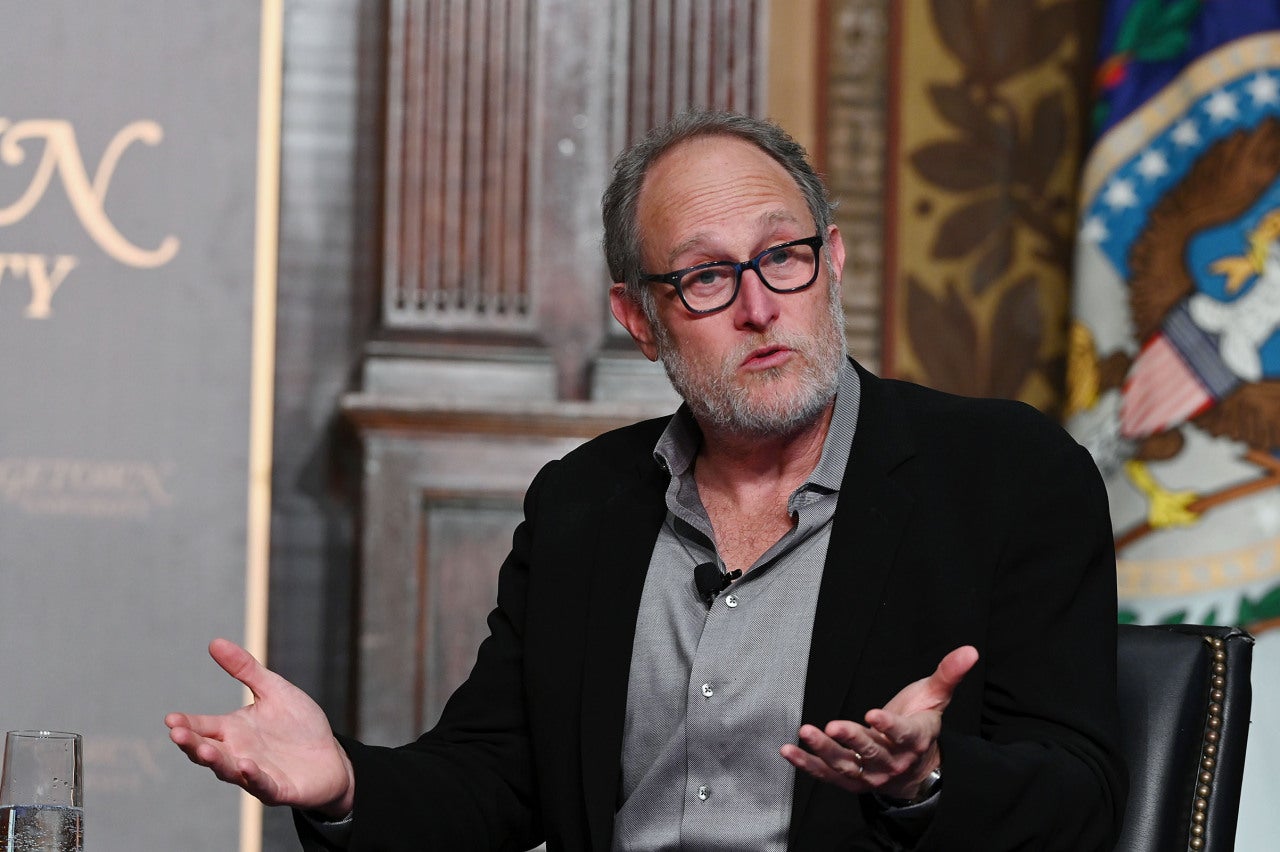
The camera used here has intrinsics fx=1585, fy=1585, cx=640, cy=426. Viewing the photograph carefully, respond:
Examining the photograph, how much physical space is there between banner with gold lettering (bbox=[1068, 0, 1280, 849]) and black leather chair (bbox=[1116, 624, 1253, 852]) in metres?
1.39

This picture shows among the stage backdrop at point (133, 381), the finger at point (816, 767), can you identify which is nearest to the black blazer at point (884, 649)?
the finger at point (816, 767)

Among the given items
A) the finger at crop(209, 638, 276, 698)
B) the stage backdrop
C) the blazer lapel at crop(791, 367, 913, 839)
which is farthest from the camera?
the stage backdrop

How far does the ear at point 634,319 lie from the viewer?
2.19 m

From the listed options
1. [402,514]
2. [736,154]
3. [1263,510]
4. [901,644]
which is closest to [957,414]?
[901,644]

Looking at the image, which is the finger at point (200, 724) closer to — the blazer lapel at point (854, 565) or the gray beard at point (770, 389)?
the blazer lapel at point (854, 565)

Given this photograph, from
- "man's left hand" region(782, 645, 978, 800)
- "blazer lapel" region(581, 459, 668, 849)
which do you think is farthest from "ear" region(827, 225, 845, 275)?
"man's left hand" region(782, 645, 978, 800)

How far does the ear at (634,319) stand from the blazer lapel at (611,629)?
0.19m

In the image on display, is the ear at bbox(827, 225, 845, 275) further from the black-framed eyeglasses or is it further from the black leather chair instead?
the black leather chair

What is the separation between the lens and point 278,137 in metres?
3.36

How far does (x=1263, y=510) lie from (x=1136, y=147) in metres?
0.78

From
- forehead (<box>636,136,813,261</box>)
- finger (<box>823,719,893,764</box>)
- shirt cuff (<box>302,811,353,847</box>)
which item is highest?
forehead (<box>636,136,813,261</box>)

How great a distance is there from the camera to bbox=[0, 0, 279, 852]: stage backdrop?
10.4 ft

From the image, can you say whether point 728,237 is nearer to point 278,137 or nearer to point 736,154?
point 736,154

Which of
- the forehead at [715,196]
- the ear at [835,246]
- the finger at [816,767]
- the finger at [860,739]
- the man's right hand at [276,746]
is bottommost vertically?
the man's right hand at [276,746]
